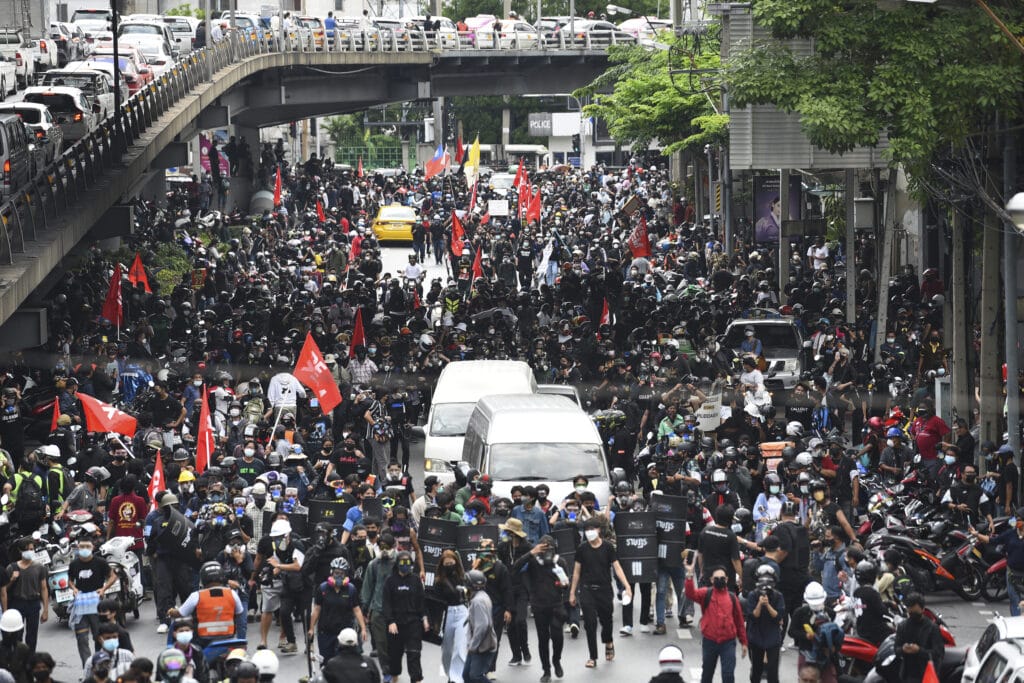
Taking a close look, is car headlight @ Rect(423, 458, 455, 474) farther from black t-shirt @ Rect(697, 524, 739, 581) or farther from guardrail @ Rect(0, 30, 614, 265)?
black t-shirt @ Rect(697, 524, 739, 581)

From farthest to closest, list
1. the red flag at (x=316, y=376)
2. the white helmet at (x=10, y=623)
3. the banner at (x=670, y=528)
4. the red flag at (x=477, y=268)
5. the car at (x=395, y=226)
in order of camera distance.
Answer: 1. the car at (x=395, y=226)
2. the red flag at (x=477, y=268)
3. the red flag at (x=316, y=376)
4. the banner at (x=670, y=528)
5. the white helmet at (x=10, y=623)

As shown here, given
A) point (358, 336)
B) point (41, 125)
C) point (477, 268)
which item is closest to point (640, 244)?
point (477, 268)

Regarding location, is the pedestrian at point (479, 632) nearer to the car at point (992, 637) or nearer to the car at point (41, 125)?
the car at point (992, 637)

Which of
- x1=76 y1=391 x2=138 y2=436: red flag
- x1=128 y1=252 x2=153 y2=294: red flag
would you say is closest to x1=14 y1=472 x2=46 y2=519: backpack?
x1=76 y1=391 x2=138 y2=436: red flag

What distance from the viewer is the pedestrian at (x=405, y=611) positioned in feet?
50.8

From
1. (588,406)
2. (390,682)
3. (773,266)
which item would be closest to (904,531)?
(390,682)

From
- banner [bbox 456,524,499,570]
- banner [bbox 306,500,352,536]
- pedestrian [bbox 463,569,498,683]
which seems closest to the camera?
pedestrian [bbox 463,569,498,683]

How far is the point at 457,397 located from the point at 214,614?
9775mm

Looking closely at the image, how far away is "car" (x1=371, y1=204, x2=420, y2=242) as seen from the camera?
57688mm

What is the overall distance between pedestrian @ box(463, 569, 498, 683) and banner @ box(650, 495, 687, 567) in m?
2.75

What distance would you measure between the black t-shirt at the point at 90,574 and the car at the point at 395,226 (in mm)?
41157

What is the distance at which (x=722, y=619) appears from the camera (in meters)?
14.6

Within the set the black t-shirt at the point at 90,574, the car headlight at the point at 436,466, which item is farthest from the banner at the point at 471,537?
the car headlight at the point at 436,466

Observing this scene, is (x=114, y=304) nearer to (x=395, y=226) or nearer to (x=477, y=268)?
(x=477, y=268)
